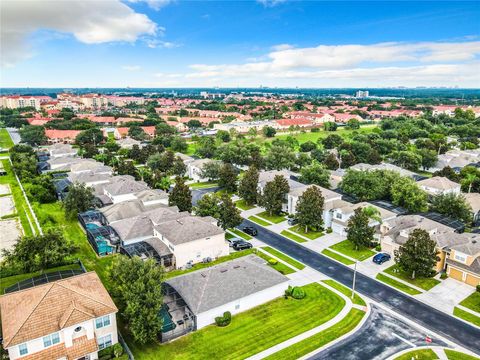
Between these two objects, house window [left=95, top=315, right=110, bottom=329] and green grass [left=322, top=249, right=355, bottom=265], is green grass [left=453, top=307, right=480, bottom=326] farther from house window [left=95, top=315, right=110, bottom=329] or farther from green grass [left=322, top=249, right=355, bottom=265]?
house window [left=95, top=315, right=110, bottom=329]

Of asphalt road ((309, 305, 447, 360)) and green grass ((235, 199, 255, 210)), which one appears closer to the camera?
asphalt road ((309, 305, 447, 360))

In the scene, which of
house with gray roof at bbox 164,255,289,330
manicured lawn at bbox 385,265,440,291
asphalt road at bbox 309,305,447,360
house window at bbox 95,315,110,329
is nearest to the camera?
house window at bbox 95,315,110,329

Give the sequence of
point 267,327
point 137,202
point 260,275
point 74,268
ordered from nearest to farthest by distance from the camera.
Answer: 1. point 267,327
2. point 260,275
3. point 74,268
4. point 137,202

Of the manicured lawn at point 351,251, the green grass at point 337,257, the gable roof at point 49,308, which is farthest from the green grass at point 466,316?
the gable roof at point 49,308

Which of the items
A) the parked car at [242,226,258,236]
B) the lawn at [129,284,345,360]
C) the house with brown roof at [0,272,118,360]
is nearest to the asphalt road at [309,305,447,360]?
the lawn at [129,284,345,360]

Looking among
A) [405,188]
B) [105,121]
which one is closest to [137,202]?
[405,188]

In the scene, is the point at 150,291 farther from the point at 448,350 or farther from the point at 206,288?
the point at 448,350

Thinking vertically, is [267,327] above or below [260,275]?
below
